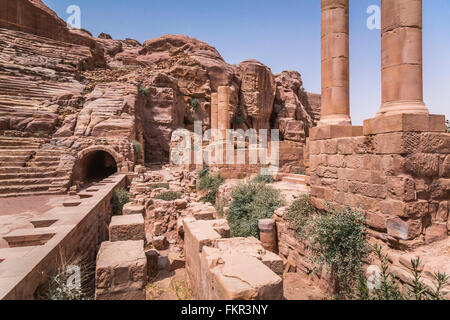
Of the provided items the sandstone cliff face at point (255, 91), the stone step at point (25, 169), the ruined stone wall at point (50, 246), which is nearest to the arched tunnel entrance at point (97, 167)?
the stone step at point (25, 169)

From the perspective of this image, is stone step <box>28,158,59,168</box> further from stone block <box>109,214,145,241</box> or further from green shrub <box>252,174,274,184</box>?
green shrub <box>252,174,274,184</box>

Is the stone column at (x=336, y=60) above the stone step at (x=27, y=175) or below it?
above

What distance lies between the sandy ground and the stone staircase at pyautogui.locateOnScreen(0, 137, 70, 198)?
65 centimetres

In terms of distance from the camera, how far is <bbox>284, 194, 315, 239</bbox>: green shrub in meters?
5.22

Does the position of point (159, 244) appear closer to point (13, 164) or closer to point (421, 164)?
point (421, 164)

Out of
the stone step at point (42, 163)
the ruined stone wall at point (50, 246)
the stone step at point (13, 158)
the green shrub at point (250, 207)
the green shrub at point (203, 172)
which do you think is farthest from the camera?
the green shrub at point (203, 172)

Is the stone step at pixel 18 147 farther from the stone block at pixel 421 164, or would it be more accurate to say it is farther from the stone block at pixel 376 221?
the stone block at pixel 421 164

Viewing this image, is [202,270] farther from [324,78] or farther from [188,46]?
[188,46]

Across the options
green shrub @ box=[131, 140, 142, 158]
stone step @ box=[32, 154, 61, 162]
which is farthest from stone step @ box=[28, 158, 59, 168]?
green shrub @ box=[131, 140, 142, 158]

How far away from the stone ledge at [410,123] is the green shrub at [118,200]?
8043 mm

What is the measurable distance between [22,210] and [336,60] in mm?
10199

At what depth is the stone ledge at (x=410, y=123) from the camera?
357cm

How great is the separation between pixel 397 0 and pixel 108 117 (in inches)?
627

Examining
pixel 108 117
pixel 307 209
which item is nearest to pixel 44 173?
pixel 108 117
